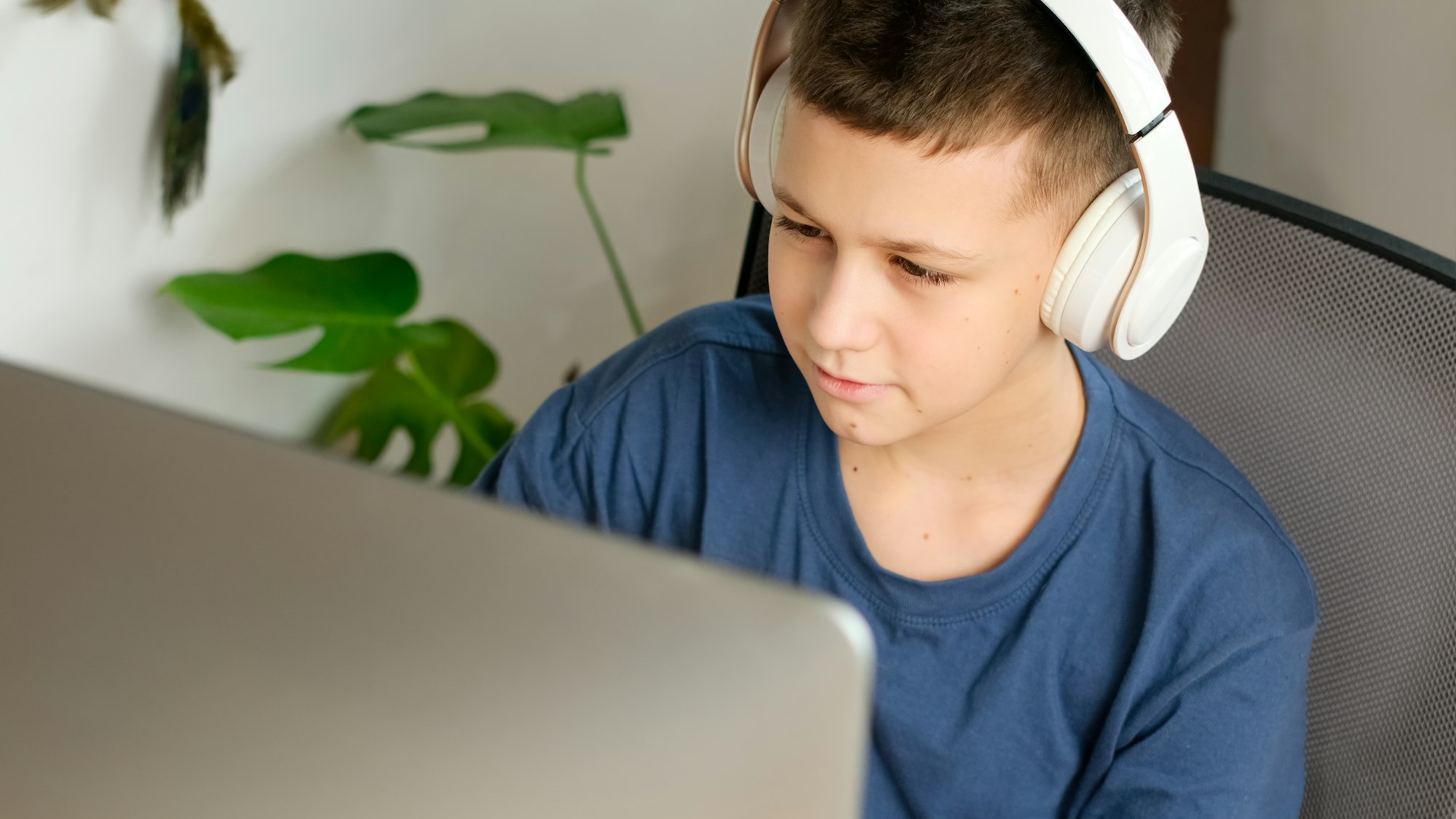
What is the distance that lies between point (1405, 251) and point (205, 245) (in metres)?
1.00

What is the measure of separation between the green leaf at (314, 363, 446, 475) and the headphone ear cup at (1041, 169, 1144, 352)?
0.80 m

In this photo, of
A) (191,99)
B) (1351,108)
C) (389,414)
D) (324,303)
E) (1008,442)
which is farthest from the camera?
(1351,108)

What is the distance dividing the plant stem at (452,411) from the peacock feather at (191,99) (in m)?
0.29

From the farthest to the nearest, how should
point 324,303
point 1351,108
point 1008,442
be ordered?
1. point 1351,108
2. point 324,303
3. point 1008,442

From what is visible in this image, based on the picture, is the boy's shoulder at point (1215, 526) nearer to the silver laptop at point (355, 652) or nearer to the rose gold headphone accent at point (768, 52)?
the rose gold headphone accent at point (768, 52)

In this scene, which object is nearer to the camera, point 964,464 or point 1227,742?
point 1227,742

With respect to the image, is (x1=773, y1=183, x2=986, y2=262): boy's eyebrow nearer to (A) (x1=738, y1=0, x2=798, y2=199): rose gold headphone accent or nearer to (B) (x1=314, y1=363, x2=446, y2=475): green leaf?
(A) (x1=738, y1=0, x2=798, y2=199): rose gold headphone accent

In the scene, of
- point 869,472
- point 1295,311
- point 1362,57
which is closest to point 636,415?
point 869,472

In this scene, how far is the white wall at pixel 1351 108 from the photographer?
134 centimetres

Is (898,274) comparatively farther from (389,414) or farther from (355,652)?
(389,414)

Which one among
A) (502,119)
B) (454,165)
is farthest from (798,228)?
(454,165)

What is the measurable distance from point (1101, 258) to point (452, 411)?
824 millimetres

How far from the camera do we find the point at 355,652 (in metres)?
0.34

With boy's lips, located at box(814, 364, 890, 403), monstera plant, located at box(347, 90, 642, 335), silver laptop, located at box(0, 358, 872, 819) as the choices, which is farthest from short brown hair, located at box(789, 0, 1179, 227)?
monstera plant, located at box(347, 90, 642, 335)
